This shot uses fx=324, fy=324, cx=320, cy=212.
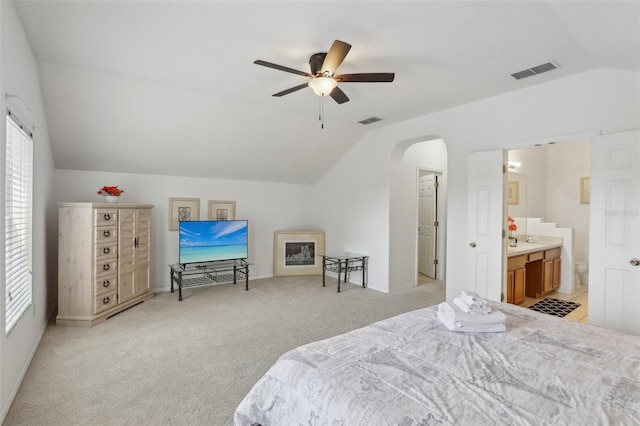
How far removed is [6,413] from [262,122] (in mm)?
3837

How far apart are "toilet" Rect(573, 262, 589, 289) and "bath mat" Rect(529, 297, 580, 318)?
1.05 m

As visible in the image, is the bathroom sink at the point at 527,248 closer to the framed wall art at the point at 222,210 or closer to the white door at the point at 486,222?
the white door at the point at 486,222


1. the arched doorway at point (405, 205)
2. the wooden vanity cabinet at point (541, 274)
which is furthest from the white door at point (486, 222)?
the wooden vanity cabinet at point (541, 274)

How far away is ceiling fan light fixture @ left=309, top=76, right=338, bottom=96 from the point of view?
272cm

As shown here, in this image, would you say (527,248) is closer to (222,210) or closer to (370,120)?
(370,120)

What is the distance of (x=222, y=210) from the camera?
19.3 ft

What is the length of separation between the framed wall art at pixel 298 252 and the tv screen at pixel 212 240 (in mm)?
786

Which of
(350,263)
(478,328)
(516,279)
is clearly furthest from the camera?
(350,263)

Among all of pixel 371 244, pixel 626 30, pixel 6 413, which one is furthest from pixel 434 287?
pixel 6 413

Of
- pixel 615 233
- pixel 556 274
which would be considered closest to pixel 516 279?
pixel 556 274

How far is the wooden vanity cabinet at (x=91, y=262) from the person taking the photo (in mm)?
3658

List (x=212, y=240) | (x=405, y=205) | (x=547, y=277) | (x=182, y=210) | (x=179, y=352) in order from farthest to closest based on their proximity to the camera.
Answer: (x=405, y=205) < (x=182, y=210) < (x=212, y=240) < (x=547, y=277) < (x=179, y=352)

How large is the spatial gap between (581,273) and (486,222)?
3115 mm

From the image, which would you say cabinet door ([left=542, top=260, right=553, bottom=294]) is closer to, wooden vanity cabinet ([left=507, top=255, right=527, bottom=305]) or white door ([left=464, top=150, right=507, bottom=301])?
wooden vanity cabinet ([left=507, top=255, right=527, bottom=305])
